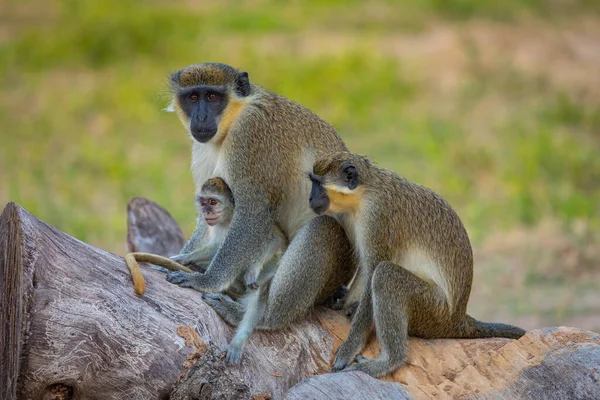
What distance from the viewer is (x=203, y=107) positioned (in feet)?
20.3

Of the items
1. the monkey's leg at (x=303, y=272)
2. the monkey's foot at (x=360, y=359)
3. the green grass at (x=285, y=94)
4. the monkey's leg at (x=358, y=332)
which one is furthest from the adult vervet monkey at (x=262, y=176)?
the green grass at (x=285, y=94)

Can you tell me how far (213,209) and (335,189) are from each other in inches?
37.2

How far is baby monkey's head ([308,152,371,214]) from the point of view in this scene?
5.79 m

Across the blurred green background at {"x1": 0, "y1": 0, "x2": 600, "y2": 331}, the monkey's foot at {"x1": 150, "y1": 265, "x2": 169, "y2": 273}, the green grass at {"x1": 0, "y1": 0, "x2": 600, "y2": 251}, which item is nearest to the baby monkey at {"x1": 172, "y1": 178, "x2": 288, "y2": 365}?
the monkey's foot at {"x1": 150, "y1": 265, "x2": 169, "y2": 273}

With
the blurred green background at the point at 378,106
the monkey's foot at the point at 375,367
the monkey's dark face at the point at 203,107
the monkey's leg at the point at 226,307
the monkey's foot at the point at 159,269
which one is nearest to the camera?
the monkey's foot at the point at 375,367

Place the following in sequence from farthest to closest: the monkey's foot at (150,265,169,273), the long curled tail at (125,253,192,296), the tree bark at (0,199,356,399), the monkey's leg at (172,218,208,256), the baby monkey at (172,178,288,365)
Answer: the monkey's leg at (172,218,208,256), the monkey's foot at (150,265,169,273), the baby monkey at (172,178,288,365), the long curled tail at (125,253,192,296), the tree bark at (0,199,356,399)

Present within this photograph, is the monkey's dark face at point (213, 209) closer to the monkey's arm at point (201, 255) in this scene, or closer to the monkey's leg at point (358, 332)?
the monkey's arm at point (201, 255)

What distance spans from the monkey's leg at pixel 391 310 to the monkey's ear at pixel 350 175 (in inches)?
21.4

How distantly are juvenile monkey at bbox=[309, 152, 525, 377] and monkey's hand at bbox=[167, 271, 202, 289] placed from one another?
89cm

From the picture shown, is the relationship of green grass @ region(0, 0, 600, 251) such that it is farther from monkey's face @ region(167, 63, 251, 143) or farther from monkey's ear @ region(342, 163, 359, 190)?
monkey's ear @ region(342, 163, 359, 190)

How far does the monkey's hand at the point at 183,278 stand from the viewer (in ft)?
19.1

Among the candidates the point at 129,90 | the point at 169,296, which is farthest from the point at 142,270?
the point at 129,90

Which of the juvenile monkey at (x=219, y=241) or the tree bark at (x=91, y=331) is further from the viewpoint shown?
the juvenile monkey at (x=219, y=241)

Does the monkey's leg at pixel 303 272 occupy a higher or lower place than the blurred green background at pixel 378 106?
lower
